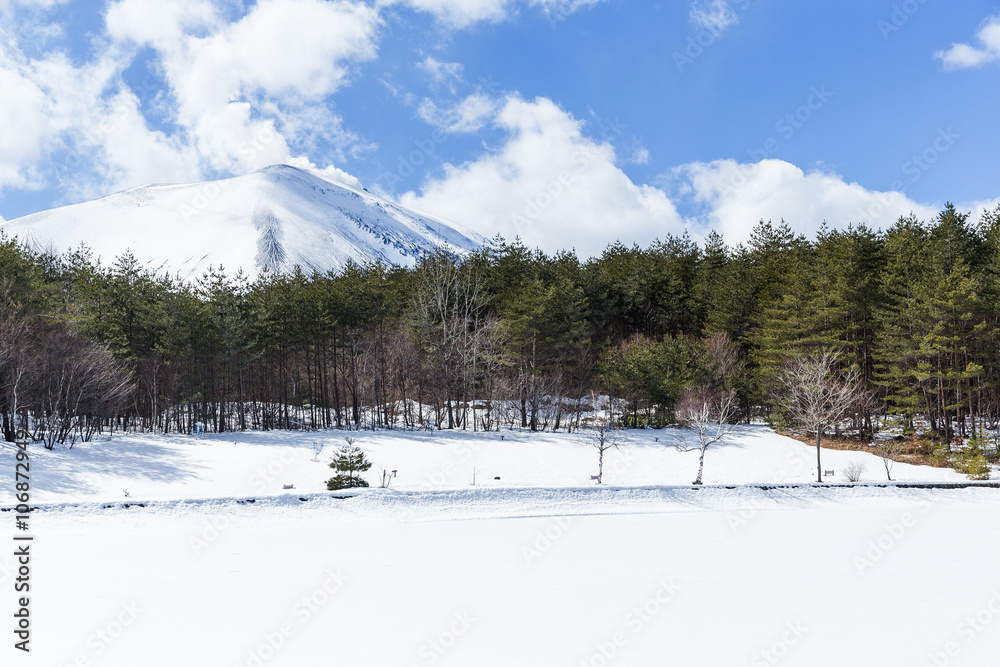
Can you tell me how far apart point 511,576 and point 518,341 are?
2818cm

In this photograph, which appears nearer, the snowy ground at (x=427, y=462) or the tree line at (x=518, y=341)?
the snowy ground at (x=427, y=462)

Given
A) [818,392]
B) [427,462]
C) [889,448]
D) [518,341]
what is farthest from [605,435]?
[889,448]

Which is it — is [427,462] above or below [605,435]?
below

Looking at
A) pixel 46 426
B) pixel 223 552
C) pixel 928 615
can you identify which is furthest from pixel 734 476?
pixel 46 426

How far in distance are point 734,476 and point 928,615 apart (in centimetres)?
2025

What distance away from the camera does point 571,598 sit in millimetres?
7750

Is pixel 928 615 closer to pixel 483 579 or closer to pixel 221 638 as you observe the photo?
pixel 483 579

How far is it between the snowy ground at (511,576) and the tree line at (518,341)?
11604mm

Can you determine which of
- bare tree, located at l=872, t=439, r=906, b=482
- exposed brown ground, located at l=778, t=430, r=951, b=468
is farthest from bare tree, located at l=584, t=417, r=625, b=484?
bare tree, located at l=872, t=439, r=906, b=482

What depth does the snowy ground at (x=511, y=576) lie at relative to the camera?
5957 millimetres

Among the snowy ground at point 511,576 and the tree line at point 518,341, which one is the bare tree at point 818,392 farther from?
the snowy ground at point 511,576

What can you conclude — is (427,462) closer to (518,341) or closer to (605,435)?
(605,435)

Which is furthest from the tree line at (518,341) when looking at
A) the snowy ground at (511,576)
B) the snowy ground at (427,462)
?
the snowy ground at (511,576)

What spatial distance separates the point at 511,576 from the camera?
9055 mm
